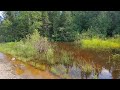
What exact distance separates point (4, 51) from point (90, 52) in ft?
4.50

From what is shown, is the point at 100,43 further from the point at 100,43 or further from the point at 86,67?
the point at 86,67

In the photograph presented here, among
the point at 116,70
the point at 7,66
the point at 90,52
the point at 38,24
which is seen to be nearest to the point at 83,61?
the point at 90,52

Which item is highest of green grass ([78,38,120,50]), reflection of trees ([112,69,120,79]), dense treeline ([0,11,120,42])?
dense treeline ([0,11,120,42])

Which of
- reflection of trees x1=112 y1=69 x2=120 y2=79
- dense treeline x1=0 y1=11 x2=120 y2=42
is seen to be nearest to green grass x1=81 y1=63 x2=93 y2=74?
reflection of trees x1=112 y1=69 x2=120 y2=79

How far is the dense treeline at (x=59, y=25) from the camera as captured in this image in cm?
411

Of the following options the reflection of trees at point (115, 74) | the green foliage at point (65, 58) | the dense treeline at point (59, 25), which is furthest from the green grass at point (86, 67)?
the dense treeline at point (59, 25)

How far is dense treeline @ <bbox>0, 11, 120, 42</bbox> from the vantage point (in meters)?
4.11

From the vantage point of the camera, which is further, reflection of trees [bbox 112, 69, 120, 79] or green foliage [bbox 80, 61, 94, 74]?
green foliage [bbox 80, 61, 94, 74]

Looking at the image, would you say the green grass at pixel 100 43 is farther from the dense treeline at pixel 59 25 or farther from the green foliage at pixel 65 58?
the green foliage at pixel 65 58

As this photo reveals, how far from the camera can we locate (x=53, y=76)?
3.87 metres

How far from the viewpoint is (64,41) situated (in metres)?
4.20

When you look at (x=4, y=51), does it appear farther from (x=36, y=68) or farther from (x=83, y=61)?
(x=83, y=61)

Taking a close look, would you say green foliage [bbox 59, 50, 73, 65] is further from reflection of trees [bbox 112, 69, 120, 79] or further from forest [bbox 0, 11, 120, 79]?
reflection of trees [bbox 112, 69, 120, 79]
